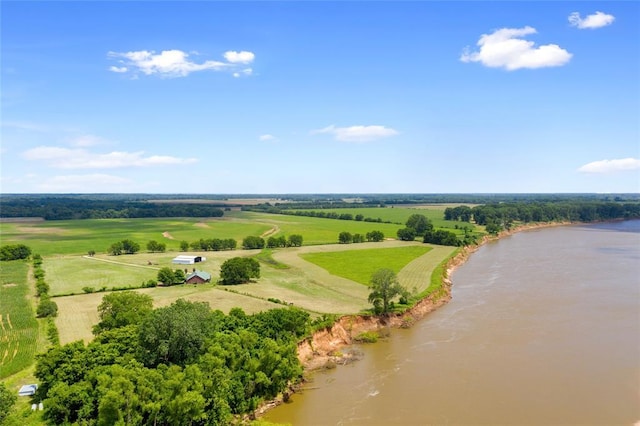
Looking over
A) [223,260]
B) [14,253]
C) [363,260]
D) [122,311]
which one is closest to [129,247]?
[14,253]

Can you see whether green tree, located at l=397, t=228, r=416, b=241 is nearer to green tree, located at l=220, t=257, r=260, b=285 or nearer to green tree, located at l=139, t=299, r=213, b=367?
green tree, located at l=220, t=257, r=260, b=285

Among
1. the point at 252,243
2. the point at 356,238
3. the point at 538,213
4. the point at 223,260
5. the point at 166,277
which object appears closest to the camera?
the point at 166,277

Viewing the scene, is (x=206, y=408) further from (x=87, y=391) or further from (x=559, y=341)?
(x=559, y=341)

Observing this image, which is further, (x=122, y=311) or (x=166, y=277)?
(x=166, y=277)

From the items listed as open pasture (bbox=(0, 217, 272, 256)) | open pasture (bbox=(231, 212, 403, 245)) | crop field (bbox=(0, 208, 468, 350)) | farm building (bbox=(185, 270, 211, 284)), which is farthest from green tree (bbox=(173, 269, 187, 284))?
open pasture (bbox=(231, 212, 403, 245))

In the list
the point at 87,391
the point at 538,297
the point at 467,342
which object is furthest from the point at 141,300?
the point at 538,297

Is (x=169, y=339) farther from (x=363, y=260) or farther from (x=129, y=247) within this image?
(x=129, y=247)

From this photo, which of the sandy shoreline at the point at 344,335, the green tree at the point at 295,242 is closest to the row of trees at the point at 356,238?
the green tree at the point at 295,242
